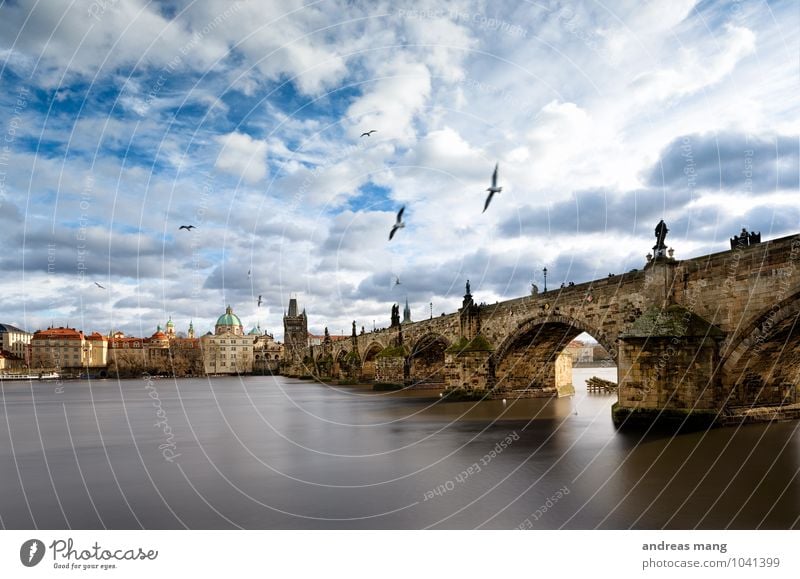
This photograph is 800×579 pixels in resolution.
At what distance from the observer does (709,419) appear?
17.8 metres

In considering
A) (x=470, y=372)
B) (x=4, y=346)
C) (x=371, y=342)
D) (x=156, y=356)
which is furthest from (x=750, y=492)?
(x=4, y=346)

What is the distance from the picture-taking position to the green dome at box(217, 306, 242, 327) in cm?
15780

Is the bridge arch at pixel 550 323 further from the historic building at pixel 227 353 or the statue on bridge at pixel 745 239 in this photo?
the historic building at pixel 227 353

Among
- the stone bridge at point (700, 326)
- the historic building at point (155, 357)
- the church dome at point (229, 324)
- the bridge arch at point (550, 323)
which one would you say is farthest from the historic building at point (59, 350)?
the stone bridge at point (700, 326)

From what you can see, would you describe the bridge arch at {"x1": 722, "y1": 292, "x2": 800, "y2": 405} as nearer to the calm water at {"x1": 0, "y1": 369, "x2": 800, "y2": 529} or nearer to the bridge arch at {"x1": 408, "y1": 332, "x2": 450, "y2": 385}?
the calm water at {"x1": 0, "y1": 369, "x2": 800, "y2": 529}

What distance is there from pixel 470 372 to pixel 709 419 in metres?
18.3

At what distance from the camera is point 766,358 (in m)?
18.1

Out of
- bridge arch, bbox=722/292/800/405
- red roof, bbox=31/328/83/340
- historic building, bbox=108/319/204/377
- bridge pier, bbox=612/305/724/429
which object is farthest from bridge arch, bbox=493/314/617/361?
red roof, bbox=31/328/83/340

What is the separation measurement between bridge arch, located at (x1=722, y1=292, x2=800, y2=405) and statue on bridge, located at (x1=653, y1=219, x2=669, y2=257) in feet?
13.2

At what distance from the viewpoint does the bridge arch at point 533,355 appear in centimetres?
3125

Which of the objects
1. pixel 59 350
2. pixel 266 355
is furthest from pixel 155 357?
pixel 266 355

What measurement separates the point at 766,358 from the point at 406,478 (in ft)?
43.6

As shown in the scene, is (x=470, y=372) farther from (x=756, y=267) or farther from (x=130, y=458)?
(x=130, y=458)
